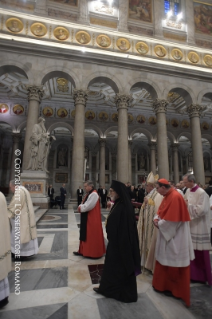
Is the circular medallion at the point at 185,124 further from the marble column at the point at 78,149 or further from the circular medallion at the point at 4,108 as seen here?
the circular medallion at the point at 4,108

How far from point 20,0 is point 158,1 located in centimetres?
1159

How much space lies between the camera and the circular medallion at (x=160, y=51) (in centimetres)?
1552

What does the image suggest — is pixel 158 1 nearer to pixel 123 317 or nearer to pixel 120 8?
pixel 120 8

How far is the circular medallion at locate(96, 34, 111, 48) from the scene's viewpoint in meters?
14.4

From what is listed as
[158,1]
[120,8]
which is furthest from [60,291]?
[158,1]

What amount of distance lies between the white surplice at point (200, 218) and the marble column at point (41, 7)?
16587 millimetres

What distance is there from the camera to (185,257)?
2355mm

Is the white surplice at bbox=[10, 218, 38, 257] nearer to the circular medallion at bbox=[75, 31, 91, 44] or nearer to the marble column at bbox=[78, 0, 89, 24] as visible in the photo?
the circular medallion at bbox=[75, 31, 91, 44]

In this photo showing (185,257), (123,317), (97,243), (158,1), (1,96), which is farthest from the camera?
(1,96)

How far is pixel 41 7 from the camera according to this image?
13.6m

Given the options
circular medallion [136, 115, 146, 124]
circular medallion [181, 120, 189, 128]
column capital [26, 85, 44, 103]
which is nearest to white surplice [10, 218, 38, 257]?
column capital [26, 85, 44, 103]

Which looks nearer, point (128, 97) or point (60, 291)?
point (60, 291)

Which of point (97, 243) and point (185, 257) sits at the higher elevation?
point (185, 257)

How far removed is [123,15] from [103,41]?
129 inches
